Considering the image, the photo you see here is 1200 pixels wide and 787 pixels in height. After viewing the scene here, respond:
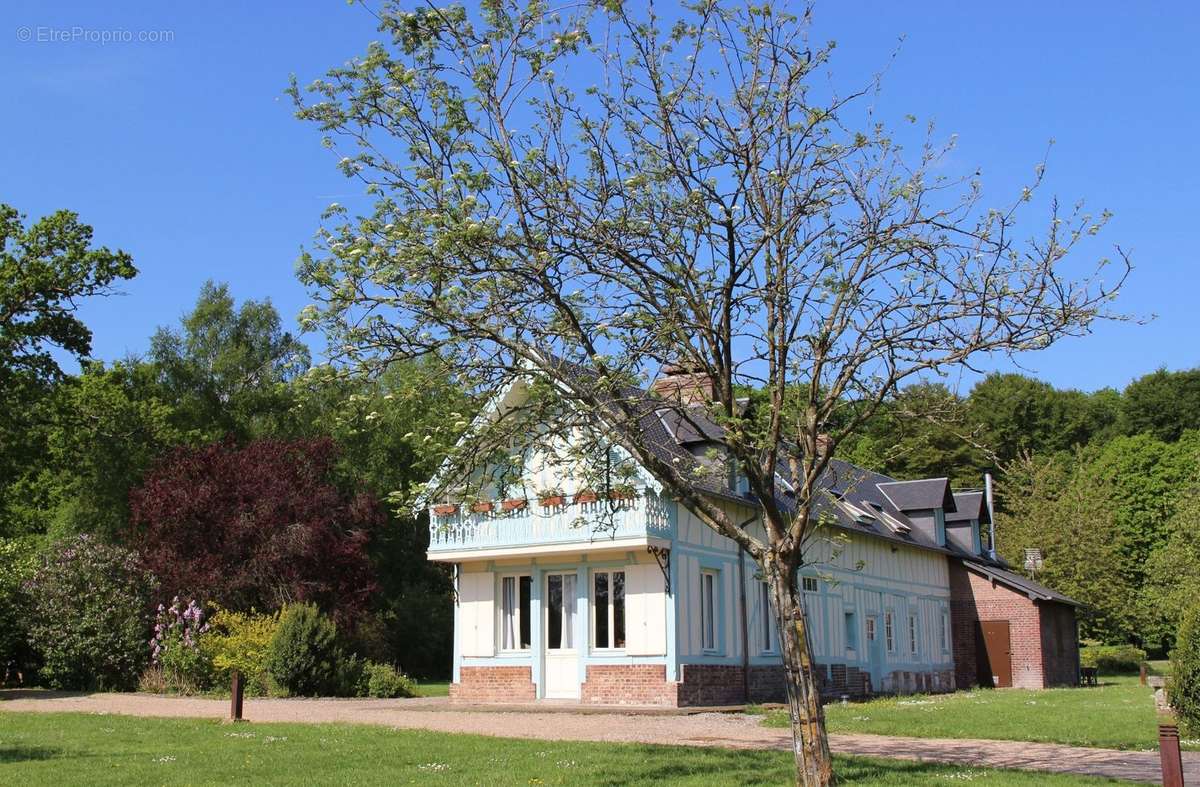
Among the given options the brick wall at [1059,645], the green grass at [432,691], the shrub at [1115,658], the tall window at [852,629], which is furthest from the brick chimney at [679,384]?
the shrub at [1115,658]

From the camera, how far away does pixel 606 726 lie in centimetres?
1688

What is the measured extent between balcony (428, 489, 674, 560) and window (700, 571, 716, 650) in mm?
1917

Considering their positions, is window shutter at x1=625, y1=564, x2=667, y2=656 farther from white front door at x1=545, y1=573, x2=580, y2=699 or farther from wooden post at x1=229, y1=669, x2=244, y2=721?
wooden post at x1=229, y1=669, x2=244, y2=721

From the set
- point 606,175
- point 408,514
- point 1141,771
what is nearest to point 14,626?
point 408,514

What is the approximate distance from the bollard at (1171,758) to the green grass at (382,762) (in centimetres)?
226

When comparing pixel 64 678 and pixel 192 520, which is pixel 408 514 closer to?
pixel 192 520

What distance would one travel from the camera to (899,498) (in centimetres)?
3512

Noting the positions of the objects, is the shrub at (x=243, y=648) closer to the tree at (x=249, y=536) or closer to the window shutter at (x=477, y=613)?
the tree at (x=249, y=536)

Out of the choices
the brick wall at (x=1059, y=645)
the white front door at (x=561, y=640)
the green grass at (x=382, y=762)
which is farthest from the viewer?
the brick wall at (x=1059, y=645)

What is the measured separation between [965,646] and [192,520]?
2318 centimetres

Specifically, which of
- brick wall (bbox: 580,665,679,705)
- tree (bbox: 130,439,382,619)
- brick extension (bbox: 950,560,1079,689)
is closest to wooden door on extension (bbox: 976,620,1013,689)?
brick extension (bbox: 950,560,1079,689)

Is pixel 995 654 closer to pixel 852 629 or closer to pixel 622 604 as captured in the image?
pixel 852 629

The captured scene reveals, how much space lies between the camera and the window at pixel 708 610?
22.3 m

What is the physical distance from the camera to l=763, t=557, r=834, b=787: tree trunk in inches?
366
